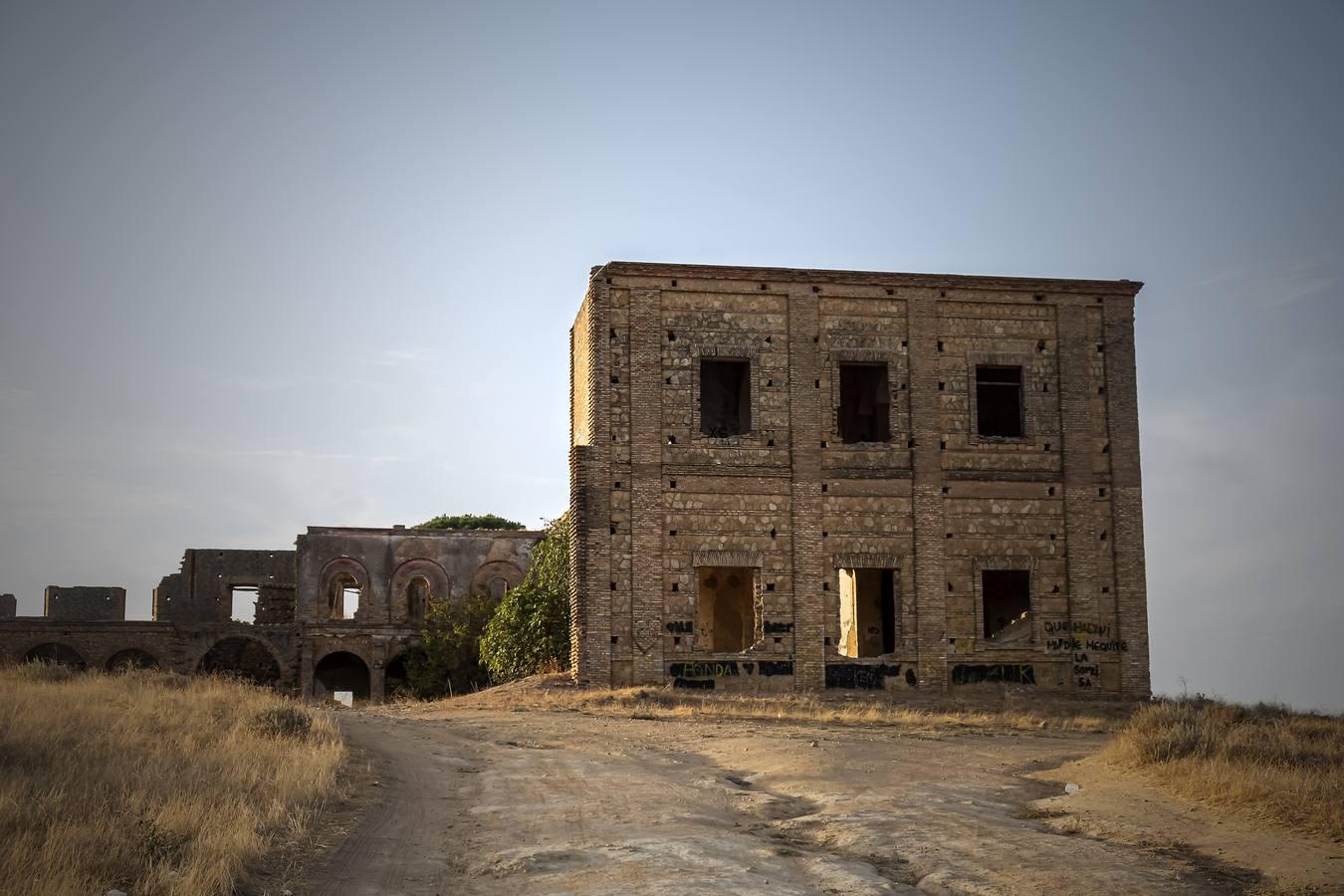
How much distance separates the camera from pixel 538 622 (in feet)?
91.0

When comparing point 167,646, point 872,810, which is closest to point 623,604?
point 872,810

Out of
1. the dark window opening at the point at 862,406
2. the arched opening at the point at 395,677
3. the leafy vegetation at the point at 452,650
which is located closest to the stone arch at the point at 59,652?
the arched opening at the point at 395,677

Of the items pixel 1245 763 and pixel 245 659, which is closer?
pixel 1245 763

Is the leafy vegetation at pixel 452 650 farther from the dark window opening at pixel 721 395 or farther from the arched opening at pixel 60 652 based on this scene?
the arched opening at pixel 60 652

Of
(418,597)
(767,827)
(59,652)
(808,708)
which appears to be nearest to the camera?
(767,827)

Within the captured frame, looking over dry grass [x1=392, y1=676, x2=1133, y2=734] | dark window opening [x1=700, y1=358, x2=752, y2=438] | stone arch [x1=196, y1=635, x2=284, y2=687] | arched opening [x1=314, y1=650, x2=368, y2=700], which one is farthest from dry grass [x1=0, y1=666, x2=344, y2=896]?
arched opening [x1=314, y1=650, x2=368, y2=700]

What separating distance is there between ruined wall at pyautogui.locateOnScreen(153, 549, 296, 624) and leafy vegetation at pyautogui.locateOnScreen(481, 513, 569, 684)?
1713 centimetres

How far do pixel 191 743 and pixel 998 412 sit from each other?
845 inches

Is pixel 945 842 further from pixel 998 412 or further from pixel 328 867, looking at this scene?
pixel 998 412

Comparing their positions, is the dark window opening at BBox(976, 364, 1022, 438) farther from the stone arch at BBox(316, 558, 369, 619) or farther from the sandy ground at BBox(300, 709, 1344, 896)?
the stone arch at BBox(316, 558, 369, 619)

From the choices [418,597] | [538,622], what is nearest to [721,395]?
[538,622]

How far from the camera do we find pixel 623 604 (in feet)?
78.2

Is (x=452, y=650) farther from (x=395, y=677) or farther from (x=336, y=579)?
(x=336, y=579)

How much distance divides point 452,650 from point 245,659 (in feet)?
31.7
